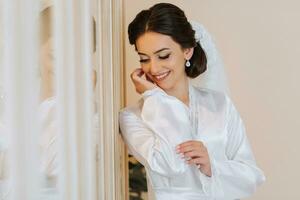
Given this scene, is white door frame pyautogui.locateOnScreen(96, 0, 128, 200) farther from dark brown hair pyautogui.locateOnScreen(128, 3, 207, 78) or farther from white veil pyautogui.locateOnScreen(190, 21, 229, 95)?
white veil pyautogui.locateOnScreen(190, 21, 229, 95)

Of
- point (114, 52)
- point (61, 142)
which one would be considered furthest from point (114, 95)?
point (61, 142)

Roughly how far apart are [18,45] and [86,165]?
1.26ft

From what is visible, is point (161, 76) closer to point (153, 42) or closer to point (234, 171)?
point (153, 42)

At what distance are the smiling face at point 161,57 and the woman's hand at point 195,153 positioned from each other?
8.0 inches

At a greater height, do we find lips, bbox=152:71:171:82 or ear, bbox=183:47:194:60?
ear, bbox=183:47:194:60

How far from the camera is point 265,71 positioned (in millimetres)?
2105

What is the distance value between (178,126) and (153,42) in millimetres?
242

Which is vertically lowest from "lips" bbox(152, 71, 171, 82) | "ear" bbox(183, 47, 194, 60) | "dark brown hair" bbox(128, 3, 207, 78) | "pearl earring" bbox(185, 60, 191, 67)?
"lips" bbox(152, 71, 171, 82)

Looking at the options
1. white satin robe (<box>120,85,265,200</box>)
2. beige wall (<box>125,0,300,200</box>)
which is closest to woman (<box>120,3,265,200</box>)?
white satin robe (<box>120,85,265,200</box>)

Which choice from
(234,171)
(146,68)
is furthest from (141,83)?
(234,171)

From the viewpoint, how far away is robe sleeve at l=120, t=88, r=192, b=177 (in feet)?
3.93

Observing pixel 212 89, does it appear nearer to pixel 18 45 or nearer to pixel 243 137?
pixel 243 137

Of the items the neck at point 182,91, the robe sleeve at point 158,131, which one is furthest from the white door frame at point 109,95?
the neck at point 182,91

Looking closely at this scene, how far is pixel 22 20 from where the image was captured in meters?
0.62
